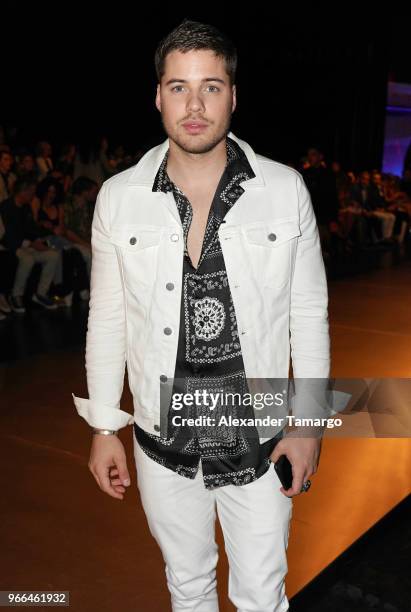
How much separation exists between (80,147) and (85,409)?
8.72 metres

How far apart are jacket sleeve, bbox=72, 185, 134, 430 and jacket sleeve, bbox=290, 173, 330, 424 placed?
0.42m

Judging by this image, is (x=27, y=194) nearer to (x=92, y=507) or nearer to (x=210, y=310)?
(x=92, y=507)

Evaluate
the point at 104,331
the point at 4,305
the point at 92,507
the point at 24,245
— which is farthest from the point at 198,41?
the point at 24,245

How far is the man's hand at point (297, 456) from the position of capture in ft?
5.23

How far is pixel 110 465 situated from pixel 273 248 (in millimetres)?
649

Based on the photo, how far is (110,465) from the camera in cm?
170

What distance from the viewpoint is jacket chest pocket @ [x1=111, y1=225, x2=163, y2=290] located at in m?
1.64

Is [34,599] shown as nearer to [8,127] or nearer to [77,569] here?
[77,569]

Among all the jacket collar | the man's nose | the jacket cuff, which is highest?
the man's nose

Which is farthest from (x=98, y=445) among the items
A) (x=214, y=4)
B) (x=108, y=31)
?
(x=214, y=4)

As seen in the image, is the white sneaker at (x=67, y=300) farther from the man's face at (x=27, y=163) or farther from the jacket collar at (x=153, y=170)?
the jacket collar at (x=153, y=170)

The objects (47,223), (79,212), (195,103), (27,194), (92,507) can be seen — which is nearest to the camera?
(195,103)

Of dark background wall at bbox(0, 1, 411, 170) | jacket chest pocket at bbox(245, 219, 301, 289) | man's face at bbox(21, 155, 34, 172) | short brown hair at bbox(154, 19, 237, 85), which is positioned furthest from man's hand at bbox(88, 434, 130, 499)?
dark background wall at bbox(0, 1, 411, 170)

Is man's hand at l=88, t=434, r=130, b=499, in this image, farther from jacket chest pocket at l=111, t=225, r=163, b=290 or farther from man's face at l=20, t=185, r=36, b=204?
man's face at l=20, t=185, r=36, b=204
